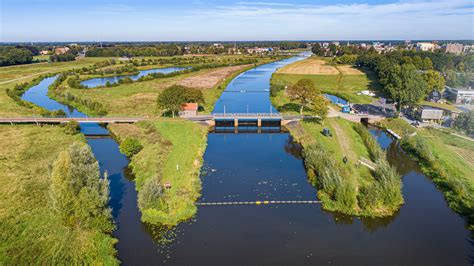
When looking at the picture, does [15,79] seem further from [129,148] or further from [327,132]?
[327,132]

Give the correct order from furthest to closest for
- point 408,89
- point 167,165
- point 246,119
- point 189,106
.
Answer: point 246,119, point 408,89, point 189,106, point 167,165

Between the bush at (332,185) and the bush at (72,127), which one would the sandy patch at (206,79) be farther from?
the bush at (332,185)

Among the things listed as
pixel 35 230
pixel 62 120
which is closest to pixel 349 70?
pixel 62 120

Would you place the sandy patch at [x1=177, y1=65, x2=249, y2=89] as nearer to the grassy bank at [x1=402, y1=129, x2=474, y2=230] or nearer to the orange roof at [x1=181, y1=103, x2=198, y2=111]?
the orange roof at [x1=181, y1=103, x2=198, y2=111]

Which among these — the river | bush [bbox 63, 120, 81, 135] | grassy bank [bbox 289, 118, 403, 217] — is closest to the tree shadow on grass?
grassy bank [bbox 289, 118, 403, 217]

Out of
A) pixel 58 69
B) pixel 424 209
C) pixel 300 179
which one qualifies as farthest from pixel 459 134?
pixel 58 69

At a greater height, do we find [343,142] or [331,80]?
[331,80]
